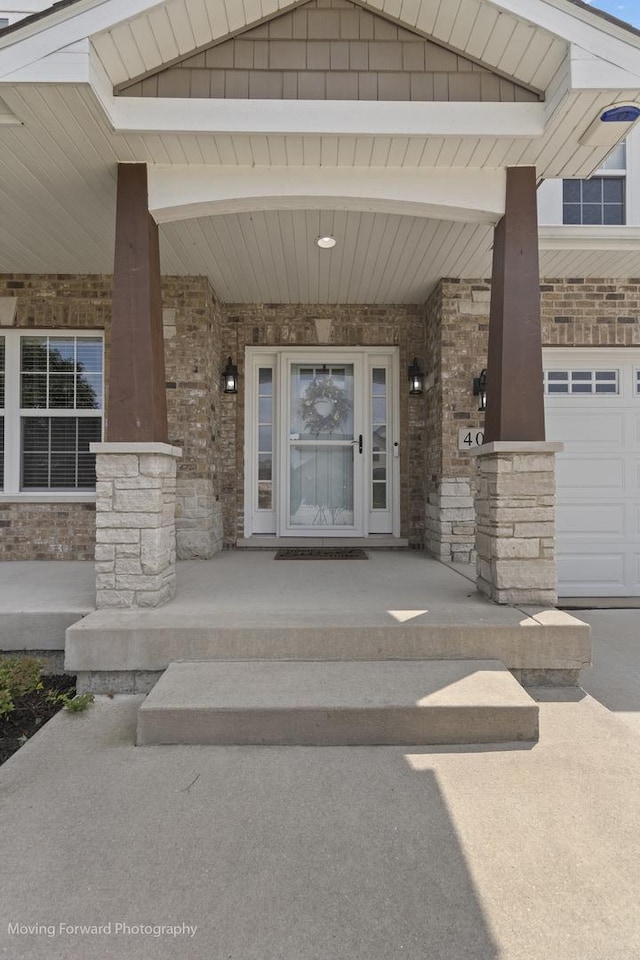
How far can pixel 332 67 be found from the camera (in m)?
3.11

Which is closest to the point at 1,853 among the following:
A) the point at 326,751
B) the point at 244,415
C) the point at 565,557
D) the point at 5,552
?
Answer: the point at 326,751

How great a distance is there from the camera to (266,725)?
2.34m

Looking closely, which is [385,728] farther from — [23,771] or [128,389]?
[128,389]

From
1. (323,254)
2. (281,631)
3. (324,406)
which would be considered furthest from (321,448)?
(281,631)

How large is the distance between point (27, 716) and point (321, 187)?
3.45 m

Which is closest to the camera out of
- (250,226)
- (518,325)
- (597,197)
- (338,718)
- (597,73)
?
(338,718)

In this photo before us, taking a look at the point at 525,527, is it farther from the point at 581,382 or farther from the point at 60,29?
the point at 60,29

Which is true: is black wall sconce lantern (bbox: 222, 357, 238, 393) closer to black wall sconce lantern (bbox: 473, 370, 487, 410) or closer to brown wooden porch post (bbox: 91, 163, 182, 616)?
brown wooden porch post (bbox: 91, 163, 182, 616)

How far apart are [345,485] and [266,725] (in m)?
3.84

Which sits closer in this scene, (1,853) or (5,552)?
(1,853)

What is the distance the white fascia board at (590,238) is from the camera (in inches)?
180

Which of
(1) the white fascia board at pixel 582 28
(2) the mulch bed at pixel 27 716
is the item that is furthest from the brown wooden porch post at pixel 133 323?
(1) the white fascia board at pixel 582 28

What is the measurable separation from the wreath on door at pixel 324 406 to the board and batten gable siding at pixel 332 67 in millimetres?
3117

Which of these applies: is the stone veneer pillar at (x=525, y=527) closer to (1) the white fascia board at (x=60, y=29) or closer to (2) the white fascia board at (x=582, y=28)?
(2) the white fascia board at (x=582, y=28)
